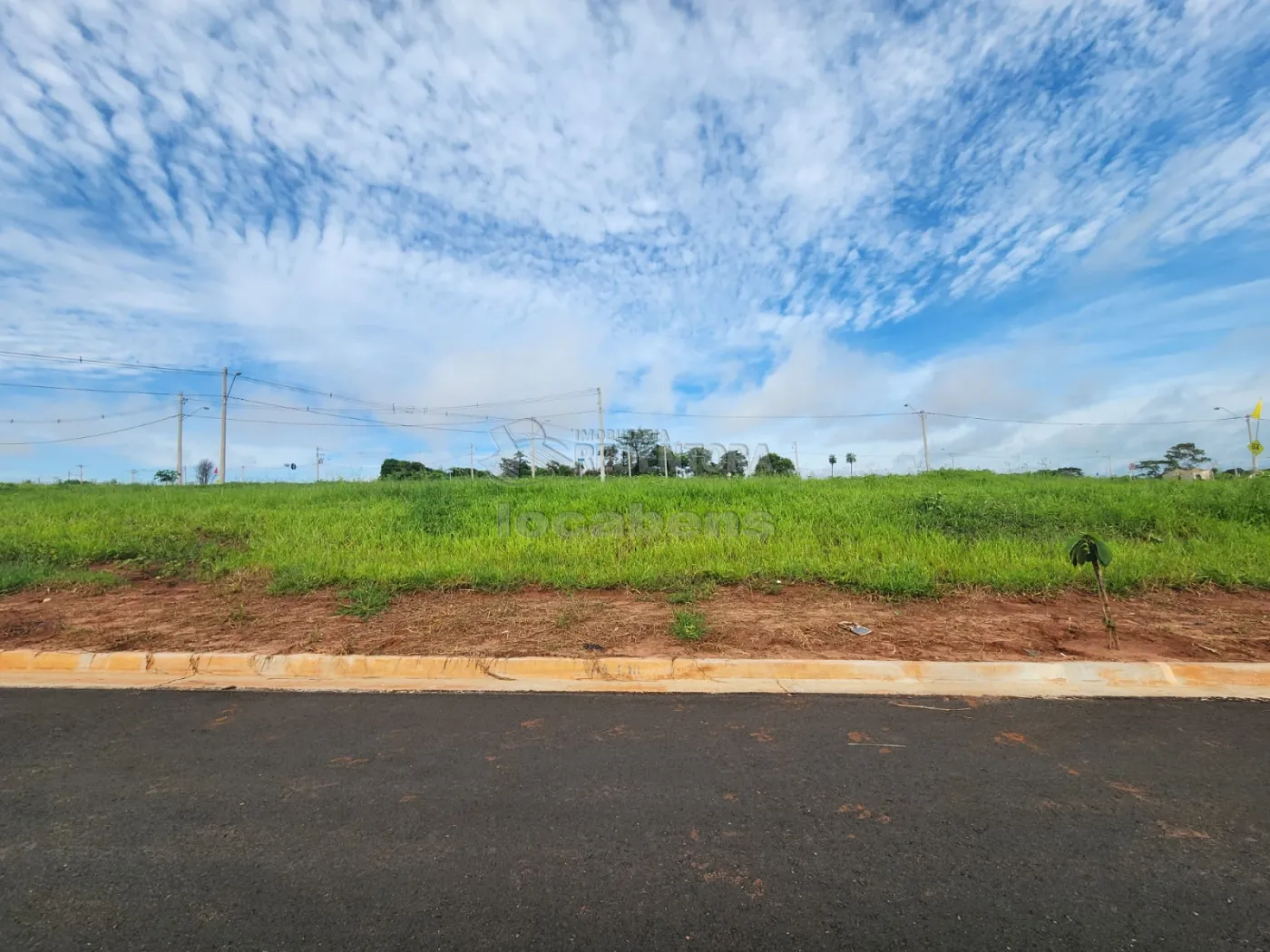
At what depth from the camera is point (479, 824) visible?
2832mm

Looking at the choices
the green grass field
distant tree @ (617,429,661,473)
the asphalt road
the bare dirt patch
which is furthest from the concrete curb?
A: distant tree @ (617,429,661,473)

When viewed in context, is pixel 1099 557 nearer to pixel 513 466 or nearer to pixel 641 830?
pixel 641 830

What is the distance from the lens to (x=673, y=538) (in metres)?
10.9

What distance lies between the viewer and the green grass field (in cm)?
840

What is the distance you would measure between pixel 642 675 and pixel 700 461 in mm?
29938

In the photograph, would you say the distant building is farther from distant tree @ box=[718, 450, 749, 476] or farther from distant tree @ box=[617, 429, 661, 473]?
distant tree @ box=[617, 429, 661, 473]

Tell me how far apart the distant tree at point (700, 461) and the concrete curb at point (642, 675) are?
2759cm

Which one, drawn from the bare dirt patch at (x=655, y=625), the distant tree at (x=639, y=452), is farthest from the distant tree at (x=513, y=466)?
the bare dirt patch at (x=655, y=625)

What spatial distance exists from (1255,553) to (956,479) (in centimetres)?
1210

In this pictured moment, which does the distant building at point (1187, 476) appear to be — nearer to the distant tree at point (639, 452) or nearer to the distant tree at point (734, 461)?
the distant tree at point (734, 461)

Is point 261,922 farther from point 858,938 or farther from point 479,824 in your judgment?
point 858,938

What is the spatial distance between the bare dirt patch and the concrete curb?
9.4 inches

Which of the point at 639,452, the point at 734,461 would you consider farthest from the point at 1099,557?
the point at 639,452

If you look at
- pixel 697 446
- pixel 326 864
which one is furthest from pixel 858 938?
pixel 697 446
